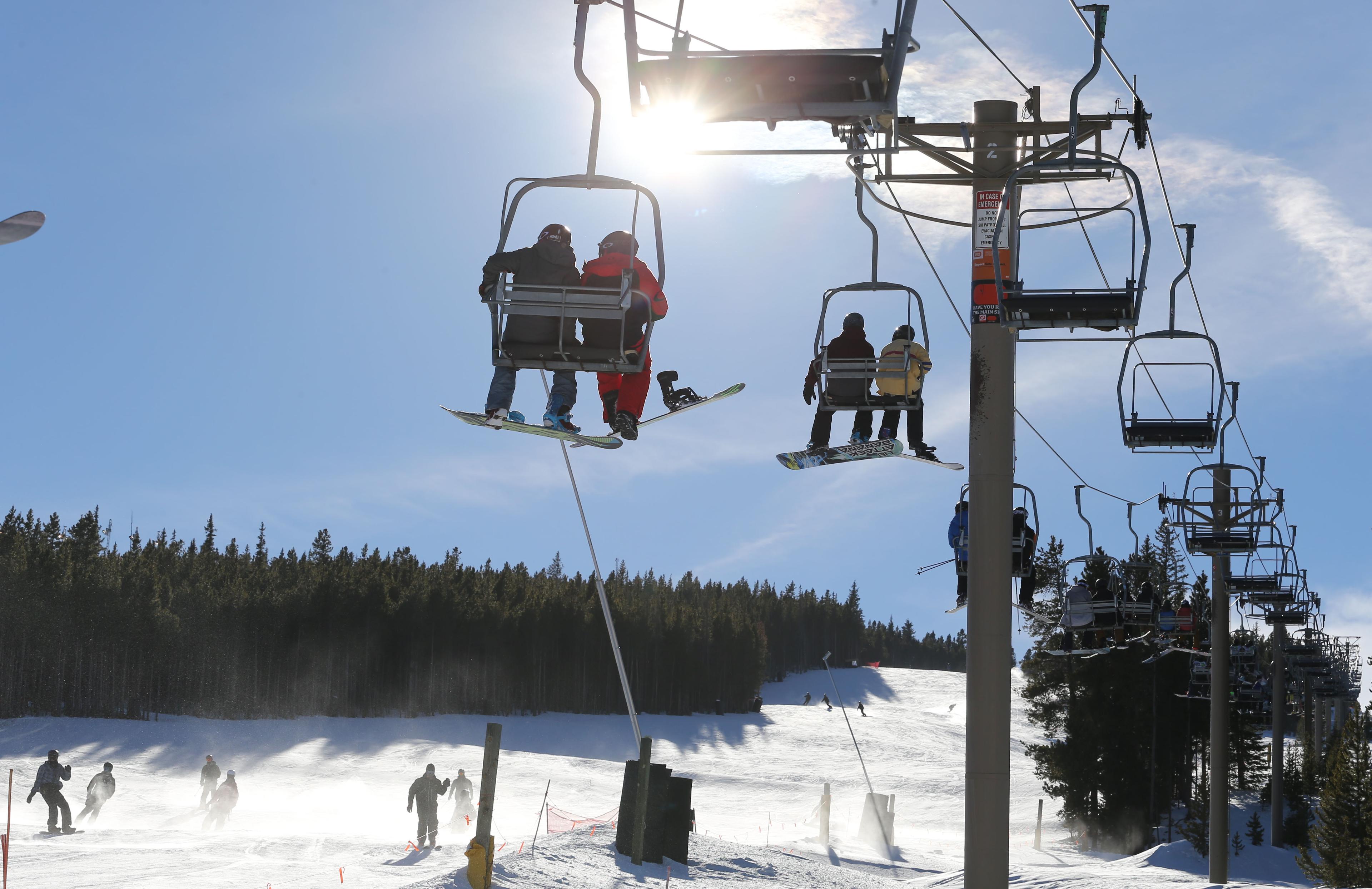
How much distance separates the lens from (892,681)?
121 m

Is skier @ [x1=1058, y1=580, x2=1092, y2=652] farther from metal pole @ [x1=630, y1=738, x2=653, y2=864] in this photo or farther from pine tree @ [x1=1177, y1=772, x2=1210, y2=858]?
pine tree @ [x1=1177, y1=772, x2=1210, y2=858]

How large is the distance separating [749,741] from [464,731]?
55.1 ft

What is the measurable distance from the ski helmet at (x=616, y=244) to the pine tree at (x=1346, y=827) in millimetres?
24346

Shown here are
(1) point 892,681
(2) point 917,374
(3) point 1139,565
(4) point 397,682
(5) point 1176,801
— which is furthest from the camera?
(1) point 892,681

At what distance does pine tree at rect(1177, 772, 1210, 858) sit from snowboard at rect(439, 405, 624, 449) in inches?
988

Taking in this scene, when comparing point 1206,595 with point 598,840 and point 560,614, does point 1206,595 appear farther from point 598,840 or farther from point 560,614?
point 560,614

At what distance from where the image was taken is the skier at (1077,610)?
18266 mm

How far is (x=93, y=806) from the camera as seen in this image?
2606 cm

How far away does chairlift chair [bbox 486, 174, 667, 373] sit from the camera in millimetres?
7410

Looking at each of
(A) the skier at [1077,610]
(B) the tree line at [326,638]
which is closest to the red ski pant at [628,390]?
(A) the skier at [1077,610]

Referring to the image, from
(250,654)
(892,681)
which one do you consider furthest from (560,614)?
(892,681)

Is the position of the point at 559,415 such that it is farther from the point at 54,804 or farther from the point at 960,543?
the point at 54,804

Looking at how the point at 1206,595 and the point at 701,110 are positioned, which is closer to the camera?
the point at 701,110

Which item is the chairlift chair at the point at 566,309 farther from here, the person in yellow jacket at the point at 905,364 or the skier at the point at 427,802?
the skier at the point at 427,802
